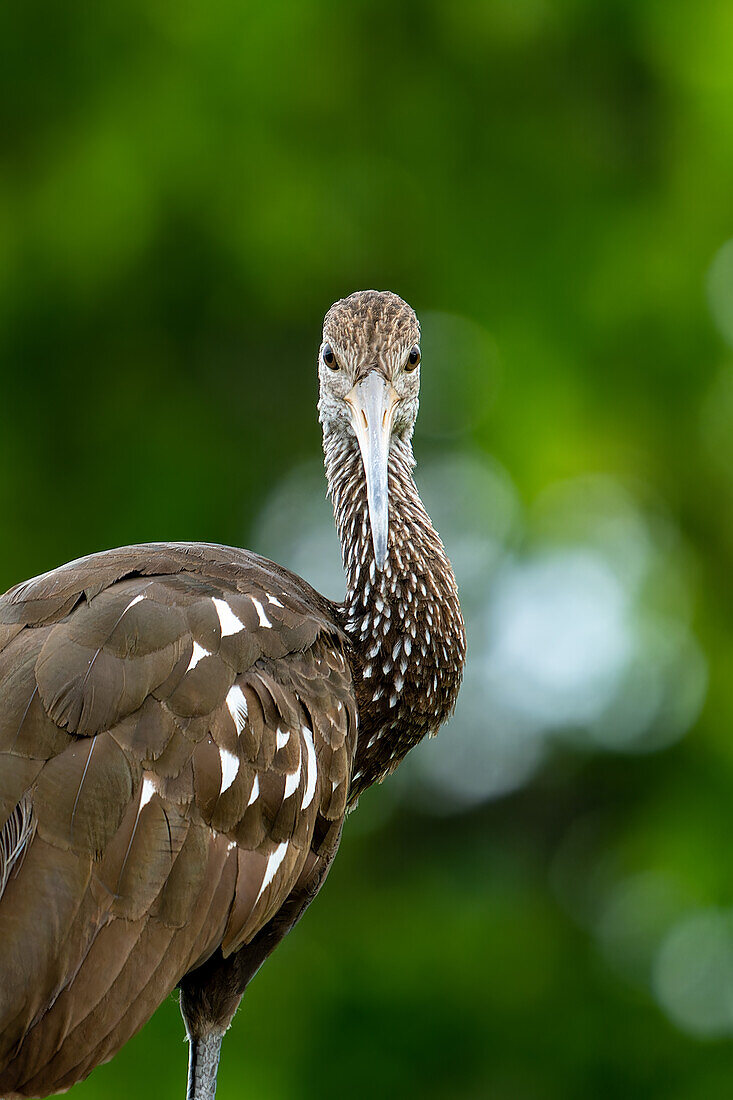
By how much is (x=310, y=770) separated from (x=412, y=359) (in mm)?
1556

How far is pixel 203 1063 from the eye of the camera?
419cm

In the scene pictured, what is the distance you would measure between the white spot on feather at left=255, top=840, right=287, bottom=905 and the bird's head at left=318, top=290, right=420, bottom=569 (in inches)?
47.8

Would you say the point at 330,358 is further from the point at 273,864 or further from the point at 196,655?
the point at 273,864

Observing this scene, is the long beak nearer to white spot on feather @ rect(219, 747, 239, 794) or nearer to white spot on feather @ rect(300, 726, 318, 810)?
white spot on feather @ rect(300, 726, 318, 810)

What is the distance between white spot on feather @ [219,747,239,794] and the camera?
3.64 m

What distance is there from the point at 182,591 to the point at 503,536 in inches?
225

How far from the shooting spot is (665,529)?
9938mm

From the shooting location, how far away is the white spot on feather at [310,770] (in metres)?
3.87

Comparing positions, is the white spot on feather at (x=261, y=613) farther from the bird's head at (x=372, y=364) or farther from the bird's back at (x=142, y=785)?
the bird's head at (x=372, y=364)

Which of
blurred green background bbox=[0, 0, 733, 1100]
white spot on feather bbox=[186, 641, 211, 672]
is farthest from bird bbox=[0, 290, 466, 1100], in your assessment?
blurred green background bbox=[0, 0, 733, 1100]

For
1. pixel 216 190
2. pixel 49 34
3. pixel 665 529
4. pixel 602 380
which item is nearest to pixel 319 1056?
pixel 665 529

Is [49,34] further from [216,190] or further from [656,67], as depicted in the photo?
[656,67]

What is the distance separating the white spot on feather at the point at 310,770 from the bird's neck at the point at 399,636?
0.50 meters

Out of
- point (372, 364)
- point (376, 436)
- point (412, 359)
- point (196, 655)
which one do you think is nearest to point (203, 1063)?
point (196, 655)
